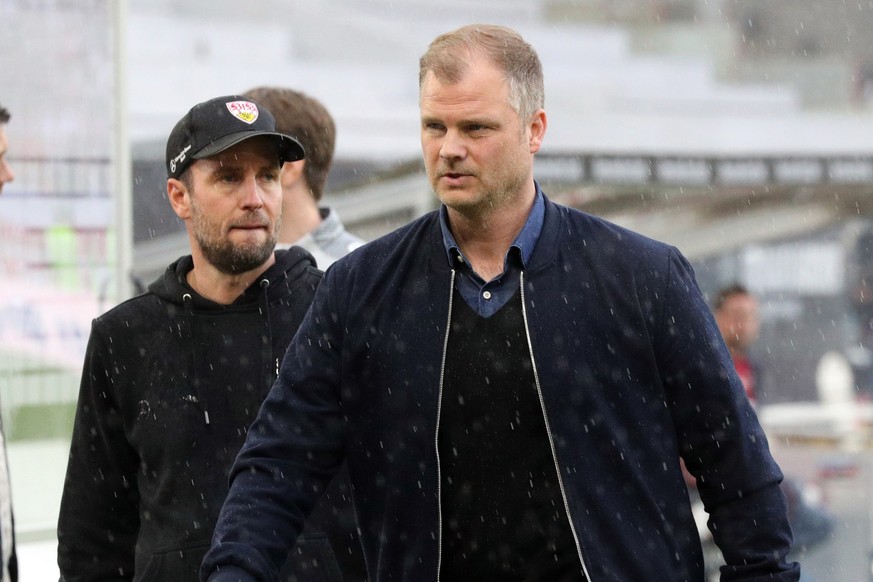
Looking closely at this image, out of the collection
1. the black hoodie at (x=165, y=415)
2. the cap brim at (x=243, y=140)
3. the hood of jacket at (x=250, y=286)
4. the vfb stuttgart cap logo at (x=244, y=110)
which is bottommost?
the black hoodie at (x=165, y=415)

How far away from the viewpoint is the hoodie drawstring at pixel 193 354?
3.22m

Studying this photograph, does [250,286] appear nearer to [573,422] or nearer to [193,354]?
[193,354]

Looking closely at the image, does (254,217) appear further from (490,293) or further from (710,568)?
(710,568)

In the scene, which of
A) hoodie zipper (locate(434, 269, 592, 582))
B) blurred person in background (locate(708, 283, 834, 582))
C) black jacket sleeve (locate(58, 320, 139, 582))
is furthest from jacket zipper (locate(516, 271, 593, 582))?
blurred person in background (locate(708, 283, 834, 582))

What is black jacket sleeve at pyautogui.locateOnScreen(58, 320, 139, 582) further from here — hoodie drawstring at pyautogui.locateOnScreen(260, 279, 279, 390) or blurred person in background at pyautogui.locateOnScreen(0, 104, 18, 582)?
hoodie drawstring at pyautogui.locateOnScreen(260, 279, 279, 390)

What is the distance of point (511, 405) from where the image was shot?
2609 mm

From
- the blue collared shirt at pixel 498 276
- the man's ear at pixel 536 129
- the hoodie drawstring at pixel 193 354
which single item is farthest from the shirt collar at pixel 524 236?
the hoodie drawstring at pixel 193 354

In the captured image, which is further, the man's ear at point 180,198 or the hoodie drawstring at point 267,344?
the man's ear at point 180,198

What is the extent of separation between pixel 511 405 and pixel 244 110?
1213 millimetres

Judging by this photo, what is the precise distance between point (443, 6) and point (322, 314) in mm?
6132

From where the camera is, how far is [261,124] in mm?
3375

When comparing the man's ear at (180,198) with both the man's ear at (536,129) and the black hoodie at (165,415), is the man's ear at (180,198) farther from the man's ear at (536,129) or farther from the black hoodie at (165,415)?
the man's ear at (536,129)

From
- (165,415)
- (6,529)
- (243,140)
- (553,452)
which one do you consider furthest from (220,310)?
(553,452)

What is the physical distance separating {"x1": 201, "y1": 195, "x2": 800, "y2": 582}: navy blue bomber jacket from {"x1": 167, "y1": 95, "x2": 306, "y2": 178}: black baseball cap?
0.70 metres
